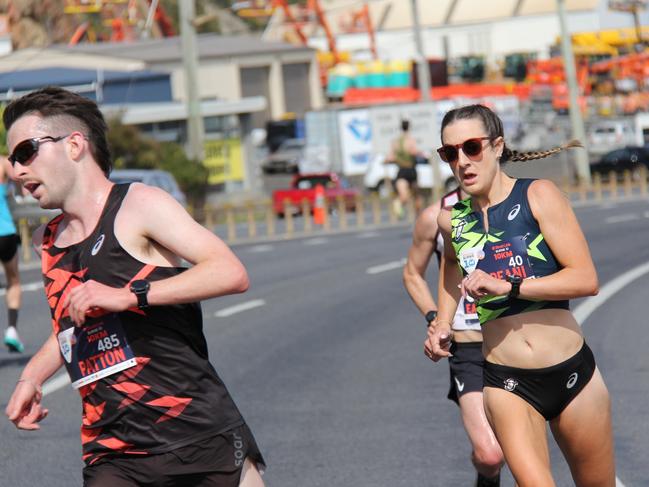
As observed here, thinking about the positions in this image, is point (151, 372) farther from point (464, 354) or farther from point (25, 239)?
point (25, 239)

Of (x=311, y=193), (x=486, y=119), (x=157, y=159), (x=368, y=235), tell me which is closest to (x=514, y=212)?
(x=486, y=119)

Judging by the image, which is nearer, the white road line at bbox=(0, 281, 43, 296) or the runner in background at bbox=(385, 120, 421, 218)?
the white road line at bbox=(0, 281, 43, 296)

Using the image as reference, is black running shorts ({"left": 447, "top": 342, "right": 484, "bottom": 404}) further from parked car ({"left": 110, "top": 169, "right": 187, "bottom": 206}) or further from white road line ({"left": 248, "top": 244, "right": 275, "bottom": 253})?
parked car ({"left": 110, "top": 169, "right": 187, "bottom": 206})

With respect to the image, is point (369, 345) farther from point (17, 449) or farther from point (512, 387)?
point (512, 387)

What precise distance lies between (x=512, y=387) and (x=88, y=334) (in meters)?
1.67

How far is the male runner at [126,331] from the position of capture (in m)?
4.54

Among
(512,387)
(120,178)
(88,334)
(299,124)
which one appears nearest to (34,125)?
(88,334)

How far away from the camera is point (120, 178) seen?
2905cm

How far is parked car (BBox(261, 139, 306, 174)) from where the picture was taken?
2835 inches

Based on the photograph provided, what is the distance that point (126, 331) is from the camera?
4.56 metres

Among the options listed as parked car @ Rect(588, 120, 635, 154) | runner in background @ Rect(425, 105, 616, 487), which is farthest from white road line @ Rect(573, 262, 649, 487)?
parked car @ Rect(588, 120, 635, 154)

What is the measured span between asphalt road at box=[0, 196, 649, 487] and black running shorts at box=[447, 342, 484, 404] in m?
1.40

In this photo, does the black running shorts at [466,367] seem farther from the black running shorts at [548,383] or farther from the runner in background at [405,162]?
the runner in background at [405,162]

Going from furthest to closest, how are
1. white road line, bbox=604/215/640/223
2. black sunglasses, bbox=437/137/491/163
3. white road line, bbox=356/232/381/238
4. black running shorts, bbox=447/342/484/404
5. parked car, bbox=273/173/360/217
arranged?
parked car, bbox=273/173/360/217
white road line, bbox=604/215/640/223
white road line, bbox=356/232/381/238
black running shorts, bbox=447/342/484/404
black sunglasses, bbox=437/137/491/163
